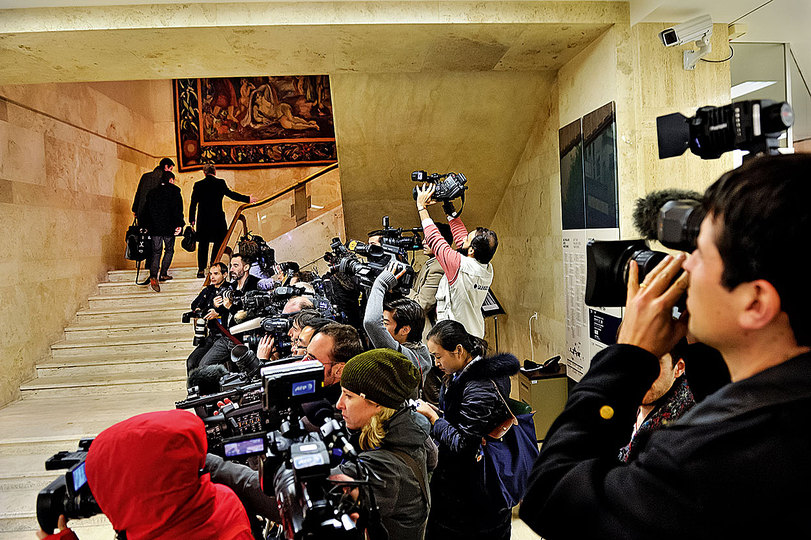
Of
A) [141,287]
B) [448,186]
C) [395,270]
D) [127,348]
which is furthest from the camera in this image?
[141,287]

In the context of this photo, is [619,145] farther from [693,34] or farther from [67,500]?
[67,500]

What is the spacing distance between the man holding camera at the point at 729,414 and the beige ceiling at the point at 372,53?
3.35 m

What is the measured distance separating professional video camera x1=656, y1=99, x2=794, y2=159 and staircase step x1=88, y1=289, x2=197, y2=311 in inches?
272

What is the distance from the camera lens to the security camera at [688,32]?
3.19m

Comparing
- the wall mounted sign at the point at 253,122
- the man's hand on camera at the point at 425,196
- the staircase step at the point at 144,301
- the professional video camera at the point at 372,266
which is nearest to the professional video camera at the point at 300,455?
the professional video camera at the point at 372,266

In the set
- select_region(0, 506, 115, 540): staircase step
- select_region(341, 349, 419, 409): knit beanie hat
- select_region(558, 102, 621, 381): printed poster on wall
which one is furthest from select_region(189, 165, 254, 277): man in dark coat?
select_region(341, 349, 419, 409): knit beanie hat

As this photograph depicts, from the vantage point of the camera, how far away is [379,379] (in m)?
1.74

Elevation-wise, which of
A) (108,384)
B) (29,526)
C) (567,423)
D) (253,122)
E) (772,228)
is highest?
(253,122)

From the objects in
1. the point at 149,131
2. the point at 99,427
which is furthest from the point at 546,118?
the point at 149,131

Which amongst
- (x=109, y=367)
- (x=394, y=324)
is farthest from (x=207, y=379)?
(x=109, y=367)

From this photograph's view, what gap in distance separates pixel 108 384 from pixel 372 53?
4354 mm

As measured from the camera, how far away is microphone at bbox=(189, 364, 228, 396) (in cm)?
255

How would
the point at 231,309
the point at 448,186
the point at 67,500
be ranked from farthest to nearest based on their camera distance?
1. the point at 231,309
2. the point at 448,186
3. the point at 67,500

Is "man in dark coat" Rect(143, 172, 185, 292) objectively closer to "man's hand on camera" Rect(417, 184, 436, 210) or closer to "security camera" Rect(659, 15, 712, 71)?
"man's hand on camera" Rect(417, 184, 436, 210)
